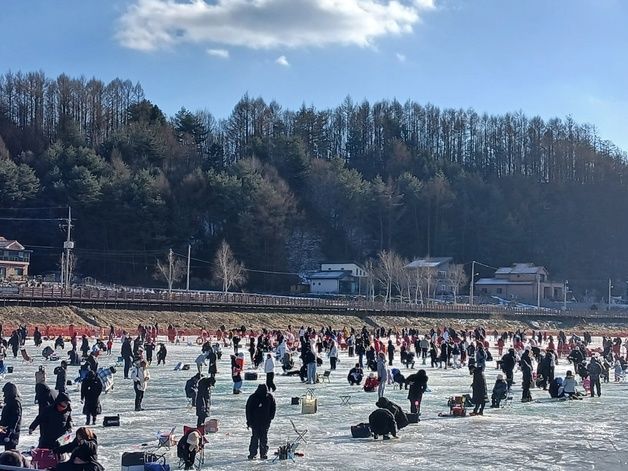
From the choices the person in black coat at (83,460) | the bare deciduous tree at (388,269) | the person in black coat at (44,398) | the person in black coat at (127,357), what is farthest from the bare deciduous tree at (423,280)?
the person in black coat at (83,460)

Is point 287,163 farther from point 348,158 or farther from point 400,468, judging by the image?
point 400,468

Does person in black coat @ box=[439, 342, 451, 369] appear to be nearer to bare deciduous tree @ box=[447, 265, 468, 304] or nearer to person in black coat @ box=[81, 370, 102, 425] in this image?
person in black coat @ box=[81, 370, 102, 425]

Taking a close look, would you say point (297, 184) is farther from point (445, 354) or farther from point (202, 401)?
point (202, 401)

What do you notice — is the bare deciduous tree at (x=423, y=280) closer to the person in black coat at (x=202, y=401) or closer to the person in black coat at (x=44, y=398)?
the person in black coat at (x=202, y=401)

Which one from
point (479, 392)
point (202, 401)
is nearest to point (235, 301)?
point (479, 392)

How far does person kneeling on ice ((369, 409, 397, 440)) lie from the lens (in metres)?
16.3

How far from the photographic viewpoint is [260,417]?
14164mm

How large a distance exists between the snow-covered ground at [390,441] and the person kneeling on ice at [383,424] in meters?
0.27

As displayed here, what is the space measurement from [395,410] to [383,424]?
0.75 m

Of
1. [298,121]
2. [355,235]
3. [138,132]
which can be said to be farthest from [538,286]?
[138,132]

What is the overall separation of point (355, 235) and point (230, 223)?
22.4 metres

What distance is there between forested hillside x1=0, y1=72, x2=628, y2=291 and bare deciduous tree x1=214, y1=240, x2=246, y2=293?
2.43 m

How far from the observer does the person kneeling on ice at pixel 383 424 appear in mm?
16297

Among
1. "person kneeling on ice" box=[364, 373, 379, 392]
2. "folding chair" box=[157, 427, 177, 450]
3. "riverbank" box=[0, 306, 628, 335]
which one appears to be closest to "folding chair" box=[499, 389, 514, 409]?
"person kneeling on ice" box=[364, 373, 379, 392]
